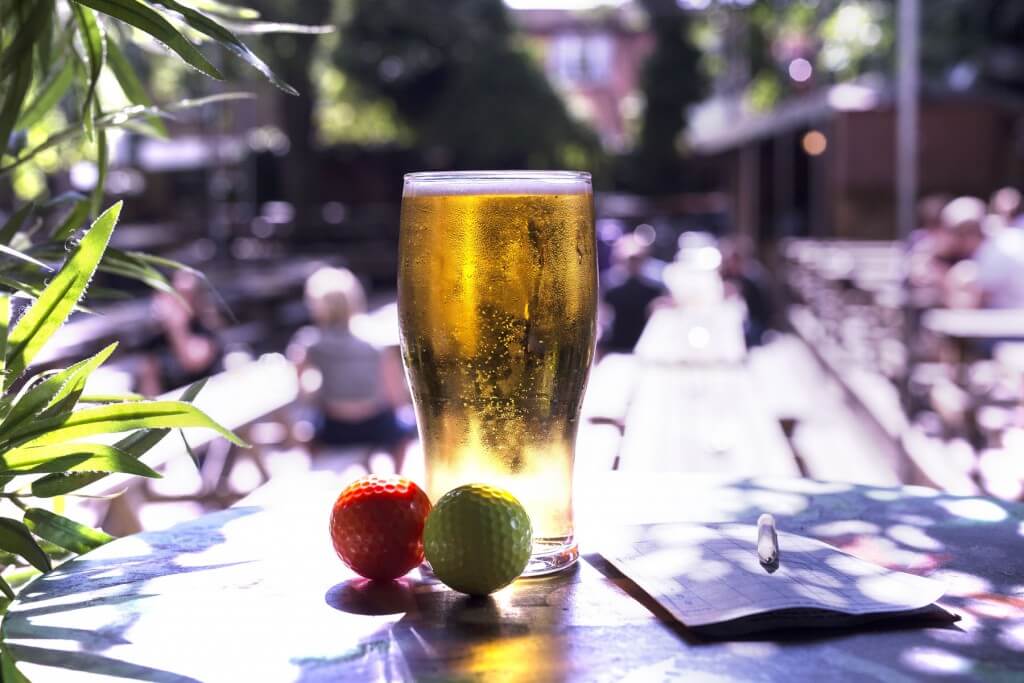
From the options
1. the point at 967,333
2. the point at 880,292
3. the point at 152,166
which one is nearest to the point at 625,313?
the point at 880,292

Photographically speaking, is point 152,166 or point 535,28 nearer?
point 152,166

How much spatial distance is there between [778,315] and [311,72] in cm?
886

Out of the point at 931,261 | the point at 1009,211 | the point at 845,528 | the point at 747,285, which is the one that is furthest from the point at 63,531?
the point at 747,285

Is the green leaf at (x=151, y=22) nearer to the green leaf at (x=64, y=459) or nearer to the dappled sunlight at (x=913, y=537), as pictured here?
the green leaf at (x=64, y=459)

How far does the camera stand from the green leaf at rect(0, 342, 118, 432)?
105 cm

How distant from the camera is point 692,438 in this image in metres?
4.95

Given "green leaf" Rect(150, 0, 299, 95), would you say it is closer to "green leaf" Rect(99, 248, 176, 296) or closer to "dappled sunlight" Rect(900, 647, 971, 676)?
"green leaf" Rect(99, 248, 176, 296)

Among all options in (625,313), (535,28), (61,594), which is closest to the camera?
(61,594)

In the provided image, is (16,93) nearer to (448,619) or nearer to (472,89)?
(448,619)

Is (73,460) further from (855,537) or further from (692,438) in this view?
(692,438)

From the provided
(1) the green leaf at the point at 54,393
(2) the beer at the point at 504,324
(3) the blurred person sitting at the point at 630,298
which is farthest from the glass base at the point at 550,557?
(3) the blurred person sitting at the point at 630,298

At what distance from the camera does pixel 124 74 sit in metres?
1.47

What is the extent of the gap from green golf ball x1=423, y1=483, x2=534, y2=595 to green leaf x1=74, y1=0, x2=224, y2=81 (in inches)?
16.5

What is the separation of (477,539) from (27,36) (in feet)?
2.27
